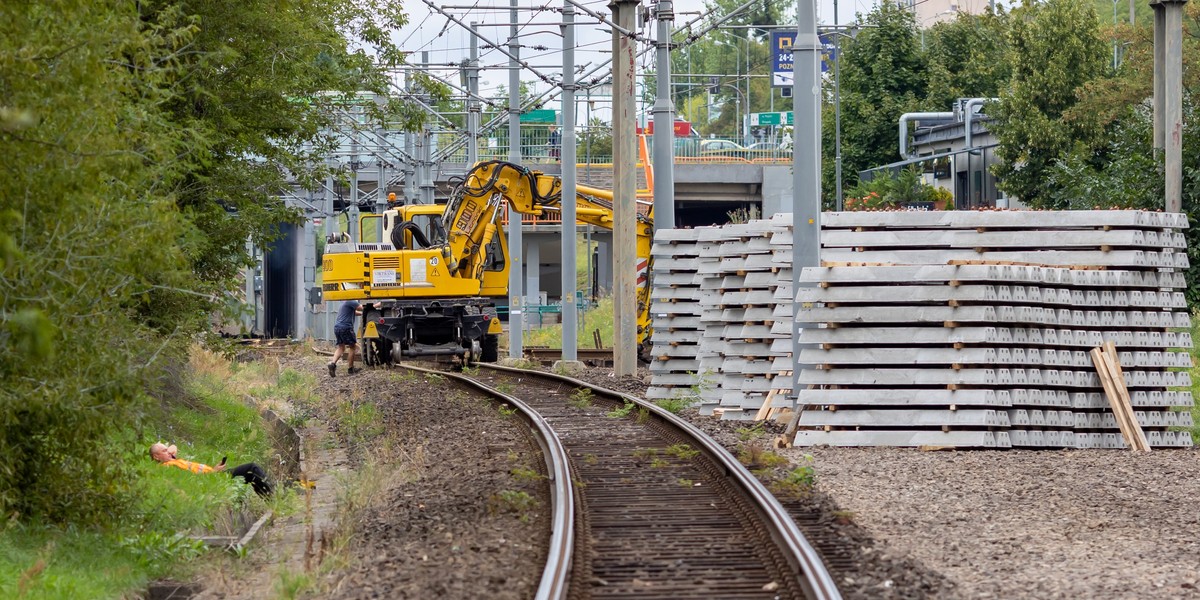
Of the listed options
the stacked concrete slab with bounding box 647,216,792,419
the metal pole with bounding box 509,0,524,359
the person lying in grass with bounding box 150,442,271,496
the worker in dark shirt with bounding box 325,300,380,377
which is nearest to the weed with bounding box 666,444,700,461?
the stacked concrete slab with bounding box 647,216,792,419

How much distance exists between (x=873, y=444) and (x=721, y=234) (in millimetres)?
6204

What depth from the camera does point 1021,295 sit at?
14781 mm

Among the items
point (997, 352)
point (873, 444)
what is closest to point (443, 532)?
point (873, 444)

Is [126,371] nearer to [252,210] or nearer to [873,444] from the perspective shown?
[873,444]

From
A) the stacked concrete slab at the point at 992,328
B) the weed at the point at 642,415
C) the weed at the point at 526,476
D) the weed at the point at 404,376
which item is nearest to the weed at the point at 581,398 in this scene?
the weed at the point at 642,415

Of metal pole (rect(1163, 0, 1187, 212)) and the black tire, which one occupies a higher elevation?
metal pole (rect(1163, 0, 1187, 212))

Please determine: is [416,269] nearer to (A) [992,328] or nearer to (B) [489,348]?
(B) [489,348]

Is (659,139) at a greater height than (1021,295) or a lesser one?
greater

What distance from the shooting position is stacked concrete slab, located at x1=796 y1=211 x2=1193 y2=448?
1462 centimetres

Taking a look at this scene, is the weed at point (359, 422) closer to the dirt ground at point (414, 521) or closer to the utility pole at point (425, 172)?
the dirt ground at point (414, 521)

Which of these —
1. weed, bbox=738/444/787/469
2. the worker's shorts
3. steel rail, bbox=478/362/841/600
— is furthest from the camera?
the worker's shorts

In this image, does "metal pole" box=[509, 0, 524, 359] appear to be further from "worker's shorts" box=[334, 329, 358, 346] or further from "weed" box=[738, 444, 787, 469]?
"weed" box=[738, 444, 787, 469]

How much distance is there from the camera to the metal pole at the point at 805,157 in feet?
54.4

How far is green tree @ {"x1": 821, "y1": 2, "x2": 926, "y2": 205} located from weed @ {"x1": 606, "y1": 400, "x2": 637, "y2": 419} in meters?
A: 41.9
